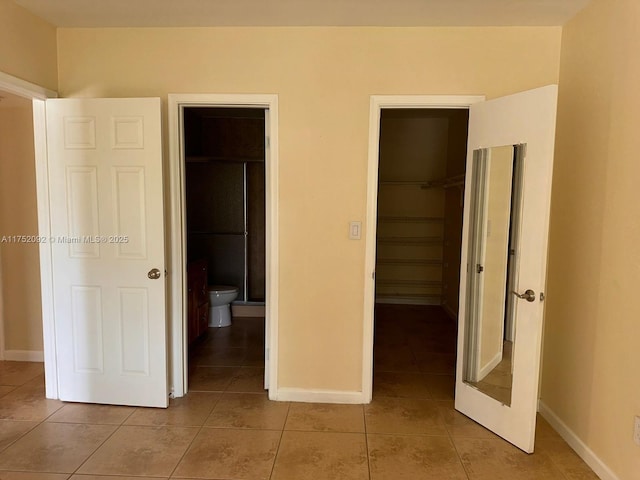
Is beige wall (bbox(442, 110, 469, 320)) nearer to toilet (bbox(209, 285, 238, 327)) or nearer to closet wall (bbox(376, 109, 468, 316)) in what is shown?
closet wall (bbox(376, 109, 468, 316))

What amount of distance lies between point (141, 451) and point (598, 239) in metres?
2.75

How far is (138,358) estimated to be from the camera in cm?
269

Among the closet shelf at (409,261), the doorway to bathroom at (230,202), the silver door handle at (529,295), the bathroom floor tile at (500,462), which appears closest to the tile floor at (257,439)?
the bathroom floor tile at (500,462)

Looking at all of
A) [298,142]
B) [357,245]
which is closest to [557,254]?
[357,245]

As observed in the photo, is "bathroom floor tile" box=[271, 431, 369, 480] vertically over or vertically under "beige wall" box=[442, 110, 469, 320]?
under

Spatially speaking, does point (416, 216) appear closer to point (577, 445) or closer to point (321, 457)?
point (577, 445)

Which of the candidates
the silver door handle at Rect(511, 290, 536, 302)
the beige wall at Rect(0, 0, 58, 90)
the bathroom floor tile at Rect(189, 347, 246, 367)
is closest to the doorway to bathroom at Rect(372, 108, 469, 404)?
the bathroom floor tile at Rect(189, 347, 246, 367)

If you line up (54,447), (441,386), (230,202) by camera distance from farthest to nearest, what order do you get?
1. (230,202)
2. (441,386)
3. (54,447)

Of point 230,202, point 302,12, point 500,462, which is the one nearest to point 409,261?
point 230,202

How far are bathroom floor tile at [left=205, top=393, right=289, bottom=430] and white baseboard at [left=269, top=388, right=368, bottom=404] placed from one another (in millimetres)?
49

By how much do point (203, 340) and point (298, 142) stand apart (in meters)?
2.43

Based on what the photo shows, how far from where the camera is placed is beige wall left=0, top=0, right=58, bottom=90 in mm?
2305

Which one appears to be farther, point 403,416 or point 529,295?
point 403,416

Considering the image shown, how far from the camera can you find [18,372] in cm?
324
